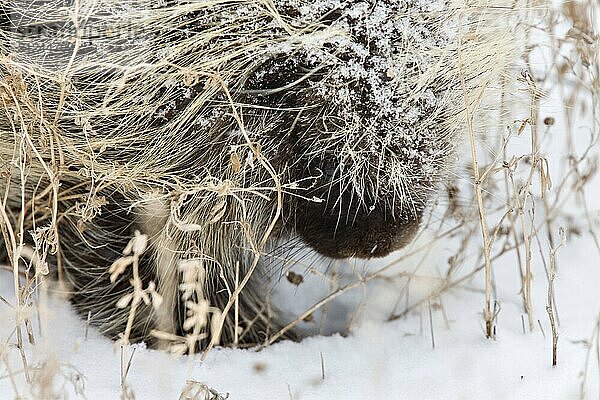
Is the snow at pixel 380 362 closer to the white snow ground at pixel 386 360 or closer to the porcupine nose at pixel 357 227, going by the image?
the white snow ground at pixel 386 360

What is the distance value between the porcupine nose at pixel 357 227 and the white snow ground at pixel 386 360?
28 cm

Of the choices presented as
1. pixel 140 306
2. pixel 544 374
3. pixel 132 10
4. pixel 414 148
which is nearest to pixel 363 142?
pixel 414 148

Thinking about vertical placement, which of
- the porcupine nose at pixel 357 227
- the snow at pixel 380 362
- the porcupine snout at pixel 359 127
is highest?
the porcupine snout at pixel 359 127

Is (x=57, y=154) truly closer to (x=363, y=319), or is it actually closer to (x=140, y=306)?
(x=140, y=306)

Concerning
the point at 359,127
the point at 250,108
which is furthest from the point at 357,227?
the point at 250,108

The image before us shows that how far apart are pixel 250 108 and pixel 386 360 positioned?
0.70 metres

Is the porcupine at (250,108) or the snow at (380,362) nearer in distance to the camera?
the porcupine at (250,108)

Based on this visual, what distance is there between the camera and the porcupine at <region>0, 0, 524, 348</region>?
1.71 meters

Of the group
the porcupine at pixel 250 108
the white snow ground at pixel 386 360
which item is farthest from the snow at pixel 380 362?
the porcupine at pixel 250 108

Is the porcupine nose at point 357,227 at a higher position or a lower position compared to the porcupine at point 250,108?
lower

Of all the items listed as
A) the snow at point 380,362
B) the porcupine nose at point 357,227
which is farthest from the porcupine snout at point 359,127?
the snow at point 380,362

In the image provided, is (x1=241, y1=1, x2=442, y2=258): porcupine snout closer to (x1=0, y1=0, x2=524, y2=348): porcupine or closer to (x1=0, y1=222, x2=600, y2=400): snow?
(x1=0, y1=0, x2=524, y2=348): porcupine

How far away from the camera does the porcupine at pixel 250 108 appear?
1.71 m

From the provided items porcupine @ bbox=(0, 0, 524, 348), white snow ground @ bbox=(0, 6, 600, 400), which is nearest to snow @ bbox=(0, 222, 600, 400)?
white snow ground @ bbox=(0, 6, 600, 400)
